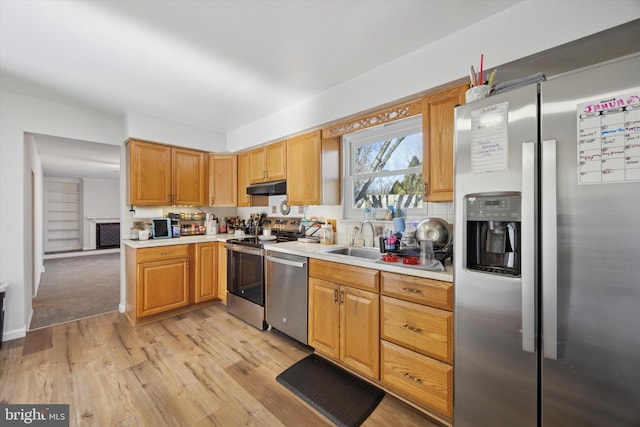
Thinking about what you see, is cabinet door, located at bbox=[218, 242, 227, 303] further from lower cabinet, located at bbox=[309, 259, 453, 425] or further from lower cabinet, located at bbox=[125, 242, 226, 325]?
lower cabinet, located at bbox=[309, 259, 453, 425]

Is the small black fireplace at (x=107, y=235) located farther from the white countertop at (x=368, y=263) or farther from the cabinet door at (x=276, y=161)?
the white countertop at (x=368, y=263)

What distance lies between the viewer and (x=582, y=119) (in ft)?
3.41

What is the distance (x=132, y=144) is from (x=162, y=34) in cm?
188

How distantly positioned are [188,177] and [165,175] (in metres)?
0.29

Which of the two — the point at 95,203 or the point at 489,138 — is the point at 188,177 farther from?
the point at 95,203

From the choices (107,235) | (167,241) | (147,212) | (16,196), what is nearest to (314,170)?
(167,241)

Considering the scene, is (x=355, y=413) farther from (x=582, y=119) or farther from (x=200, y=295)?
(x=200, y=295)

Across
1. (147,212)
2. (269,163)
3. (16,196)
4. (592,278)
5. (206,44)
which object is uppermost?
(206,44)

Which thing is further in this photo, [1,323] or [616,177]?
[1,323]

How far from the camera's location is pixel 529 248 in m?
1.12

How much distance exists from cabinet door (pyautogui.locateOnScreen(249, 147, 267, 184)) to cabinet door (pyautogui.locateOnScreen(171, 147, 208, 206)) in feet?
2.52

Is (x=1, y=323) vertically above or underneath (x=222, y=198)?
underneath

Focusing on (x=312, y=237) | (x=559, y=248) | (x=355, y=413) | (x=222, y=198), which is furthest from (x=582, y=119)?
(x=222, y=198)

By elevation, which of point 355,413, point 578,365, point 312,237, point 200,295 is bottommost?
point 355,413
